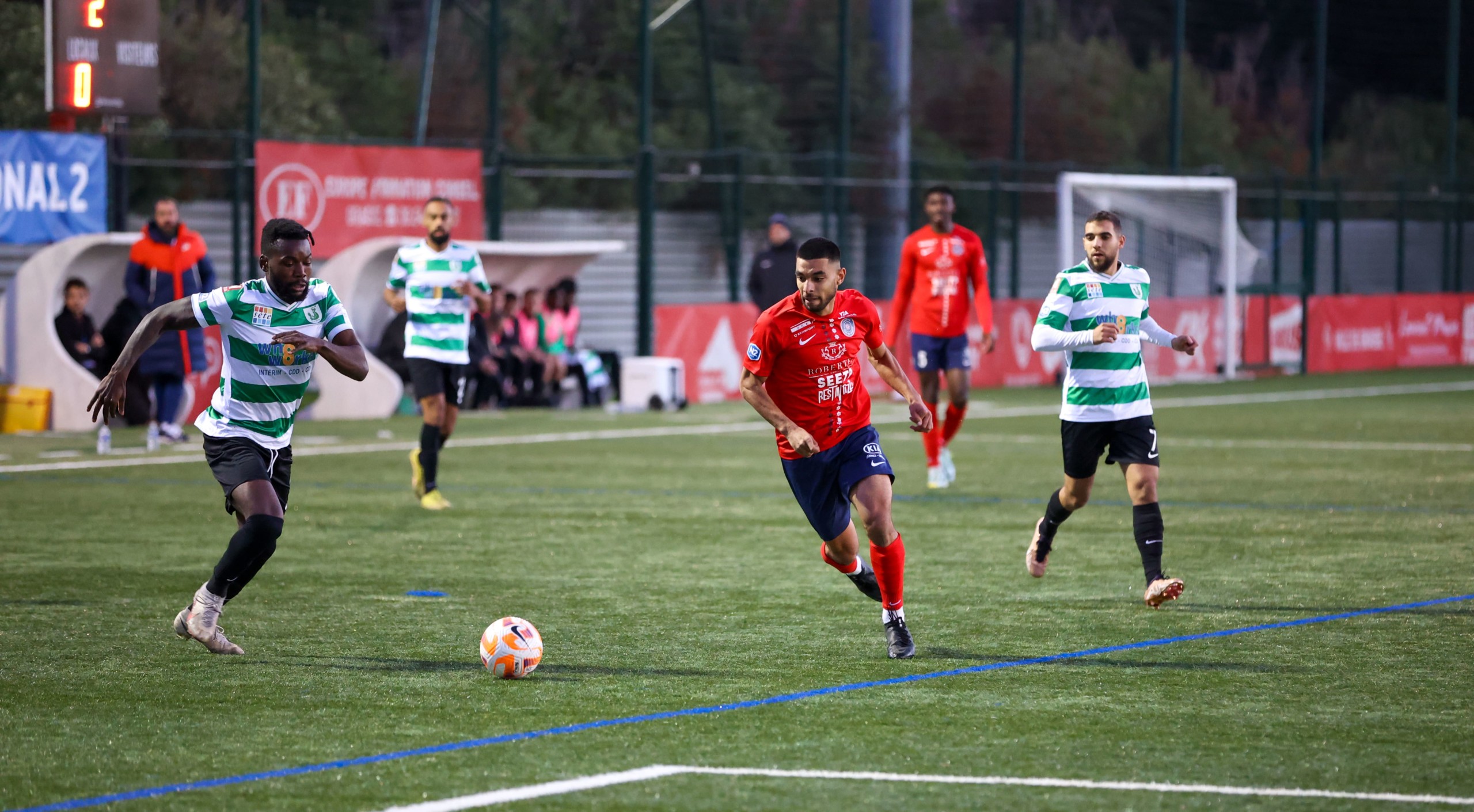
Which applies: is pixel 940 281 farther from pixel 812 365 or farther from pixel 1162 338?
pixel 812 365

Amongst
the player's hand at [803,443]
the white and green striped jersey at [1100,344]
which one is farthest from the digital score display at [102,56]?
the player's hand at [803,443]

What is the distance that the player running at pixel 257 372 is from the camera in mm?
8172

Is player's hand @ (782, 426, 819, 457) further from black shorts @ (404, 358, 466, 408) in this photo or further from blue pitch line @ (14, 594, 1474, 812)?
black shorts @ (404, 358, 466, 408)

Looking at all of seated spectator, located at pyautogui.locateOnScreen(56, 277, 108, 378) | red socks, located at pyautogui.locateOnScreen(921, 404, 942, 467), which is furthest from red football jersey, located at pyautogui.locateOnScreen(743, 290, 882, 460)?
seated spectator, located at pyautogui.locateOnScreen(56, 277, 108, 378)

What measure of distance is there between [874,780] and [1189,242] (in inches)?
1039

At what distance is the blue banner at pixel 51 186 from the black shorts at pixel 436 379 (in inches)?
317

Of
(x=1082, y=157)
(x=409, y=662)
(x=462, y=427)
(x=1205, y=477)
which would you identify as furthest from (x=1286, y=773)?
(x=1082, y=157)

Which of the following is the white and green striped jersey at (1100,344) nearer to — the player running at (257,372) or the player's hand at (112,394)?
the player running at (257,372)

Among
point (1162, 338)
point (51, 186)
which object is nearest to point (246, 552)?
point (1162, 338)

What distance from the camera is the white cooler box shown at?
2381 centimetres

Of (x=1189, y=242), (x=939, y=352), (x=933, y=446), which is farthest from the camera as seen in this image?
(x=1189, y=242)

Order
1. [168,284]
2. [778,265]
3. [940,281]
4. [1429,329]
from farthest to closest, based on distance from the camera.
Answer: [1429,329]
[778,265]
[168,284]
[940,281]

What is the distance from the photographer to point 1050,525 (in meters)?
10.3

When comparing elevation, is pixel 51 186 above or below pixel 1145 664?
above
